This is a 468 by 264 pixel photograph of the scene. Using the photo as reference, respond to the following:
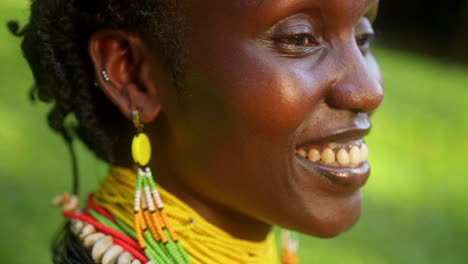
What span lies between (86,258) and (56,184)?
1.97m

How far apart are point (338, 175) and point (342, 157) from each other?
0.19 feet

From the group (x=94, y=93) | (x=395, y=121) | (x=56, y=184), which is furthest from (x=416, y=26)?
(x=94, y=93)

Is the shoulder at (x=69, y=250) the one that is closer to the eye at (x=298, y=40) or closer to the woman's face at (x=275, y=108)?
the woman's face at (x=275, y=108)

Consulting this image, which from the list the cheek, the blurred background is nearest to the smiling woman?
the cheek

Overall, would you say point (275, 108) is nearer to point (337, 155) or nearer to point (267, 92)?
point (267, 92)

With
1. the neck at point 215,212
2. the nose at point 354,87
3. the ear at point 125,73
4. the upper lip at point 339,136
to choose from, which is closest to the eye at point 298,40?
the nose at point 354,87

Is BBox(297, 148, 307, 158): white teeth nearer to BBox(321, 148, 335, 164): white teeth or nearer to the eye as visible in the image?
BBox(321, 148, 335, 164): white teeth

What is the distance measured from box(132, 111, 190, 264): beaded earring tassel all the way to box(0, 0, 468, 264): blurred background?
0.64 m

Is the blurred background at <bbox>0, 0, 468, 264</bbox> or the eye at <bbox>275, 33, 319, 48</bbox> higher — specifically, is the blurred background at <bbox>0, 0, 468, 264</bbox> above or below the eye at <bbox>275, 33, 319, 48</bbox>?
below

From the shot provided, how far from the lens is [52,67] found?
2.43 meters

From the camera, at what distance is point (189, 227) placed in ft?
7.92

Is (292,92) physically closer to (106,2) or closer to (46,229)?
(106,2)

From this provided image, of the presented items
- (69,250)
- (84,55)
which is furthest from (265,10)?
(69,250)

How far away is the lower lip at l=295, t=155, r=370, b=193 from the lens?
7.57ft
